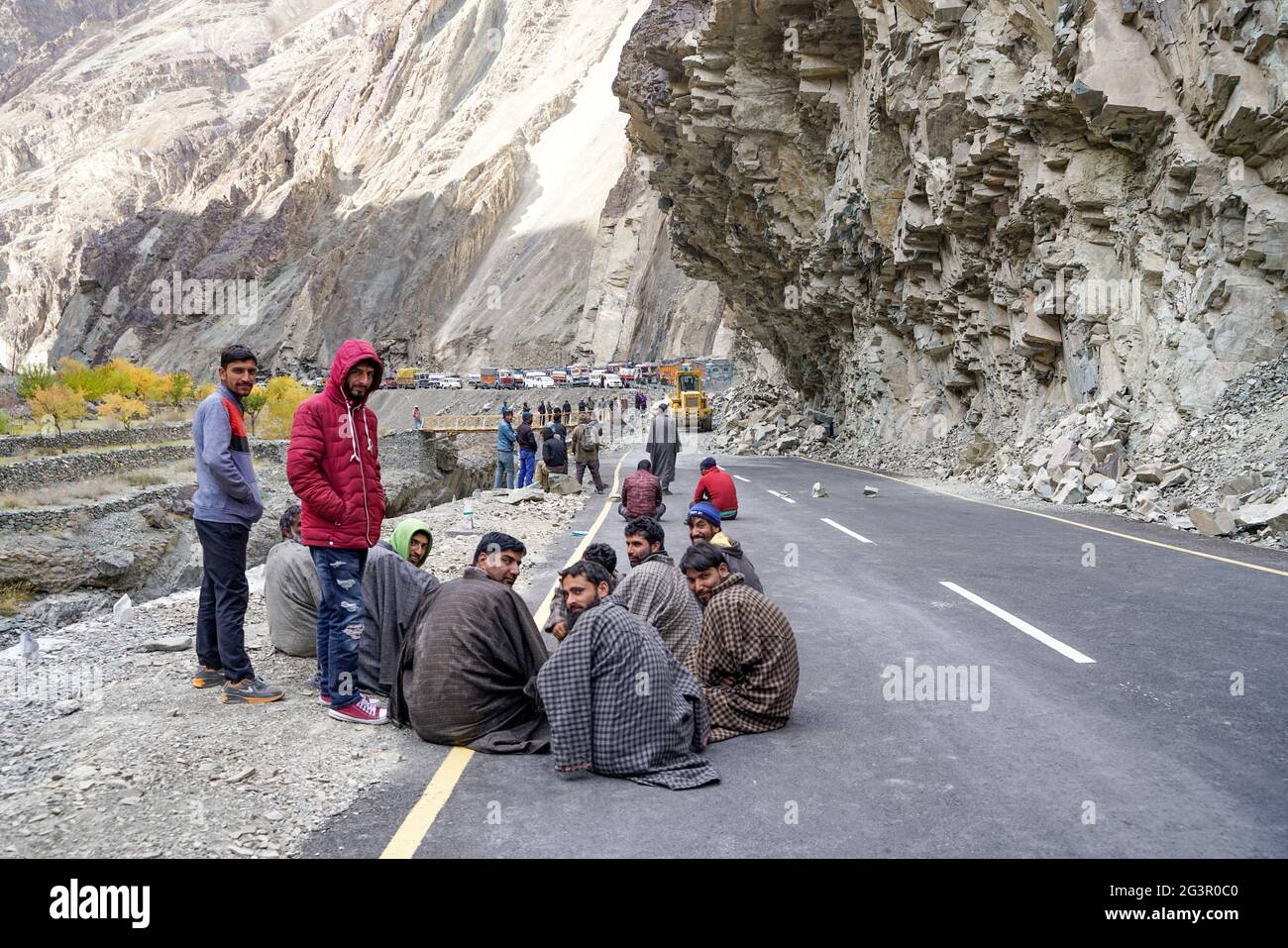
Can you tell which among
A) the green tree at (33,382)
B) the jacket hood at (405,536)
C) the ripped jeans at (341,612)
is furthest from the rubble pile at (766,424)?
the green tree at (33,382)

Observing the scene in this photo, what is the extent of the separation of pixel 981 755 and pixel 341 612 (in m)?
3.60

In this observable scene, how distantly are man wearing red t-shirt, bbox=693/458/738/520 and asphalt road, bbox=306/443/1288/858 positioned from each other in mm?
2756

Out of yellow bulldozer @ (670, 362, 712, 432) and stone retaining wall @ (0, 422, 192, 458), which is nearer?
stone retaining wall @ (0, 422, 192, 458)

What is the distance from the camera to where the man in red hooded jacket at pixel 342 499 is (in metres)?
5.05

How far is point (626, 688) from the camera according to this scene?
177 inches

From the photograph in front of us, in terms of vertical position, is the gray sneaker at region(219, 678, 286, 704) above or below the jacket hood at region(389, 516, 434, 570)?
below

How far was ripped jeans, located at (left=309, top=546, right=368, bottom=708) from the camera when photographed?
17.1ft

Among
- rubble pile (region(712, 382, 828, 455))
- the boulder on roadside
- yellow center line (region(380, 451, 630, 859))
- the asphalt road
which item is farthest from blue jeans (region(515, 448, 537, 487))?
rubble pile (region(712, 382, 828, 455))

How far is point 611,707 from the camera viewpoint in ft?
14.7

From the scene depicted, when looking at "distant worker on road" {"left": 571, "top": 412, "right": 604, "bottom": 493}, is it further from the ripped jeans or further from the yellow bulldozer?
the yellow bulldozer

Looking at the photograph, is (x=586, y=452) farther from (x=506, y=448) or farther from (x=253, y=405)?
(x=253, y=405)

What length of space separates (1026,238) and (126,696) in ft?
70.2
